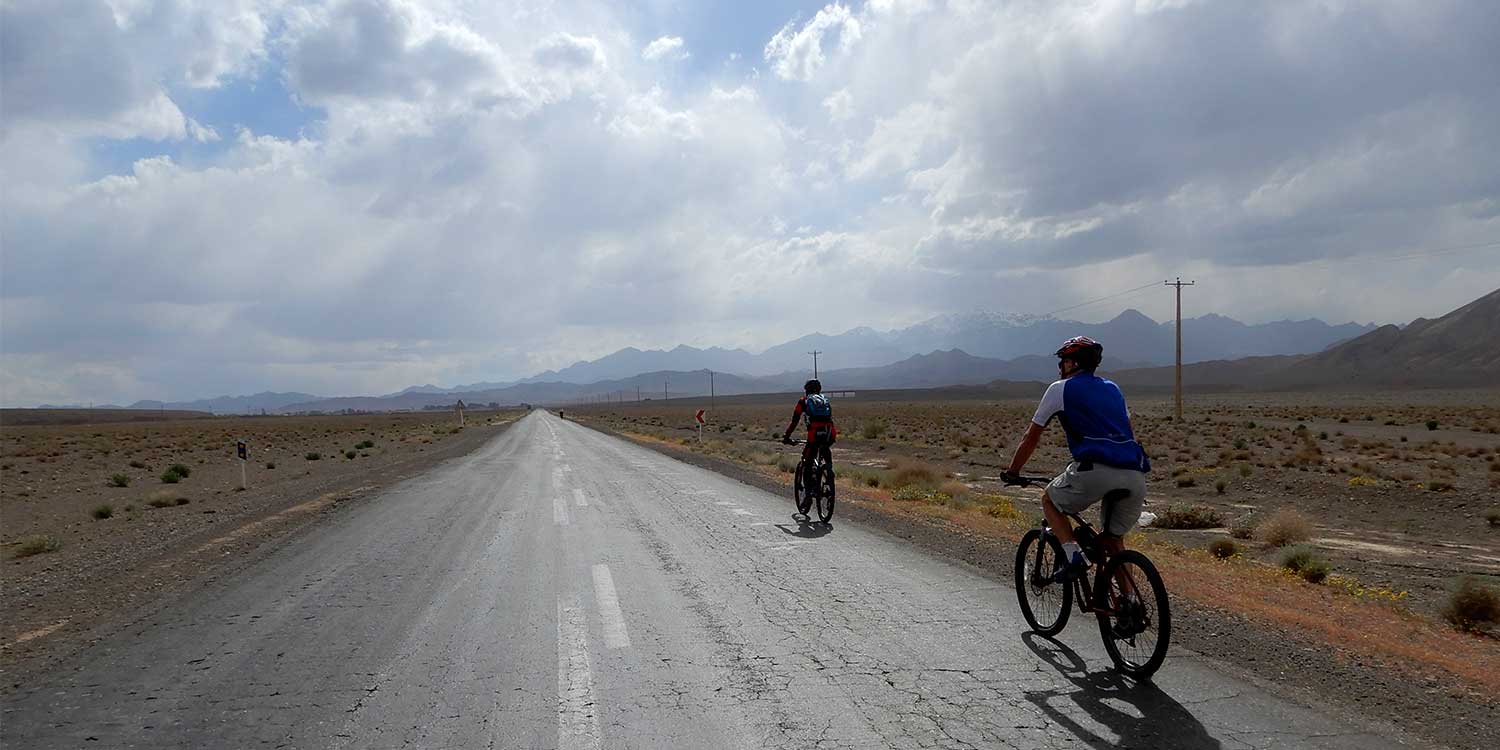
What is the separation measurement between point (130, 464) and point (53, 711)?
39516mm

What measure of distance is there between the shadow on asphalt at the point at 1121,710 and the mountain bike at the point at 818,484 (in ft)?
21.8

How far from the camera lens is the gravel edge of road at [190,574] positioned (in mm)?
6215

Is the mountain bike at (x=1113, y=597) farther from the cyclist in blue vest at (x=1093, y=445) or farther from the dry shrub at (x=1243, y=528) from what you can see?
the dry shrub at (x=1243, y=528)

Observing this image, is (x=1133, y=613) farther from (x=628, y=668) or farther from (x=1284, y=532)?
(x=1284, y=532)

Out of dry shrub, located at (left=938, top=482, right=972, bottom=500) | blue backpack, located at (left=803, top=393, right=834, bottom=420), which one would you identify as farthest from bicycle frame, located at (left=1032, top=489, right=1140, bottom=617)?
dry shrub, located at (left=938, top=482, right=972, bottom=500)

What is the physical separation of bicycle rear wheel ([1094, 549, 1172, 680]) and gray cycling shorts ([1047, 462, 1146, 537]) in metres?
0.21

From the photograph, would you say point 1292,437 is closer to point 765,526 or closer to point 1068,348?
point 765,526

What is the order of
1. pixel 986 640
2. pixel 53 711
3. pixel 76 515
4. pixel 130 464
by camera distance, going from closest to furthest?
pixel 53 711 → pixel 986 640 → pixel 76 515 → pixel 130 464

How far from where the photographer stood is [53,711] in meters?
5.07

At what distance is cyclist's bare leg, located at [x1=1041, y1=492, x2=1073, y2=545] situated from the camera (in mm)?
5676

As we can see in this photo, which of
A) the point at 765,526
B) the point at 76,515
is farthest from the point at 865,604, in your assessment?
the point at 76,515

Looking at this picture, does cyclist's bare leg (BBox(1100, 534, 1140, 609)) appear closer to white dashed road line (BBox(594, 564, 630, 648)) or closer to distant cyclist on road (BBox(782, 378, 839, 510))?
white dashed road line (BBox(594, 564, 630, 648))

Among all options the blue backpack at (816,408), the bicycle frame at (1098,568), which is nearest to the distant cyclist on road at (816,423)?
the blue backpack at (816,408)

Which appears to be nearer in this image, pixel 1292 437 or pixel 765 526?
pixel 765 526
